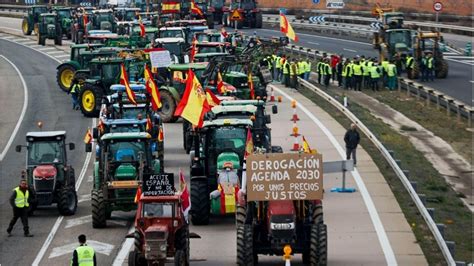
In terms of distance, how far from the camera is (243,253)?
26.1 meters

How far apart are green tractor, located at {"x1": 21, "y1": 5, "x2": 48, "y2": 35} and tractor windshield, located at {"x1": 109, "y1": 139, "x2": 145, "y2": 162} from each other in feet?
180

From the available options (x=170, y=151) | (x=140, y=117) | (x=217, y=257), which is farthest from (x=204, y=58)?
(x=217, y=257)

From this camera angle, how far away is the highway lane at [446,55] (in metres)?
62.1

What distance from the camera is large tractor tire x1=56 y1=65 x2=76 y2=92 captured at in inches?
2375

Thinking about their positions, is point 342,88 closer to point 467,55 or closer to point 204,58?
point 204,58

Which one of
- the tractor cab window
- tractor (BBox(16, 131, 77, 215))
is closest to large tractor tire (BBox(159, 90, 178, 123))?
tractor (BBox(16, 131, 77, 215))

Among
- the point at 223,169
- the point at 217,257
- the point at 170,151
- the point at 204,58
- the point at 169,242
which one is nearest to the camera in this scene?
the point at 169,242

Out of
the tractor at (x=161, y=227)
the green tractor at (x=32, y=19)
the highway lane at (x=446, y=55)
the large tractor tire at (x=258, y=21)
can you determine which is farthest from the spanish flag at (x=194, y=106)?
the large tractor tire at (x=258, y=21)

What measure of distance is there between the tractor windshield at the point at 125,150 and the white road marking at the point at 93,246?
2.59m

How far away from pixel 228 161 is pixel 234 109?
13.9 feet

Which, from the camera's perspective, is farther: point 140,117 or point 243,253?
point 140,117

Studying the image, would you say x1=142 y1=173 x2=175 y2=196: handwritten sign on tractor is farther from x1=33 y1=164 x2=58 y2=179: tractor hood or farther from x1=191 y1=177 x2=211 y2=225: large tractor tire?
x1=33 y1=164 x2=58 y2=179: tractor hood

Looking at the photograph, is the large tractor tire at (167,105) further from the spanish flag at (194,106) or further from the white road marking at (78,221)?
the white road marking at (78,221)

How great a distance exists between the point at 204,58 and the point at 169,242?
2996 cm
